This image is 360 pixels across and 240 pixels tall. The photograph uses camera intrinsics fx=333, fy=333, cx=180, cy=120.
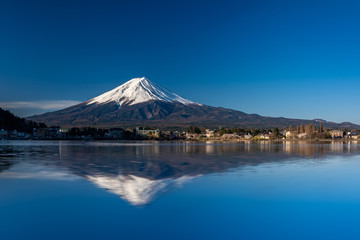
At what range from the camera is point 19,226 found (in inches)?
280

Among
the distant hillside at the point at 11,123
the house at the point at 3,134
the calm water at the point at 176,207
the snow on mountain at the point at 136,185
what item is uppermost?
the distant hillside at the point at 11,123

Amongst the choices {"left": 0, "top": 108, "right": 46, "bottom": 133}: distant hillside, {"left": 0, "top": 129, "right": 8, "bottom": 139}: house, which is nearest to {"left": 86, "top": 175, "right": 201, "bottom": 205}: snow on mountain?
{"left": 0, "top": 129, "right": 8, "bottom": 139}: house

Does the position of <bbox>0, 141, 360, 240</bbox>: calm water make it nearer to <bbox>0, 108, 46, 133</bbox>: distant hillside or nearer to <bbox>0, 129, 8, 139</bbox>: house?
<bbox>0, 129, 8, 139</bbox>: house

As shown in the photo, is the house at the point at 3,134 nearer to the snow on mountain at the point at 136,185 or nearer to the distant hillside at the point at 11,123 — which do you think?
the distant hillside at the point at 11,123

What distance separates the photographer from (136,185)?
1199 centimetres

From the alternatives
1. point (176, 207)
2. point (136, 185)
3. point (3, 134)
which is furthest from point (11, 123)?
point (176, 207)

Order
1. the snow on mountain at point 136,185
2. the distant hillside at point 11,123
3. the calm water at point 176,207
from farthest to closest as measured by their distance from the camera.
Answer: the distant hillside at point 11,123 < the snow on mountain at point 136,185 < the calm water at point 176,207

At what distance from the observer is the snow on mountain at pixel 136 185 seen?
9.90 meters

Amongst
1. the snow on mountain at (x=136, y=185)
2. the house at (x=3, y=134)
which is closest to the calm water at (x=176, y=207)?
the snow on mountain at (x=136, y=185)

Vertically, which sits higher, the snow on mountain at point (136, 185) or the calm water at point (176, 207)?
the snow on mountain at point (136, 185)

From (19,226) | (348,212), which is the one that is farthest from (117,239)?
(348,212)

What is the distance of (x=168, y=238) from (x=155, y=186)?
5.50 meters

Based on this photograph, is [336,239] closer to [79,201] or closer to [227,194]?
[227,194]

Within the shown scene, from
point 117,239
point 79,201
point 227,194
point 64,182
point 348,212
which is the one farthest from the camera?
point 64,182
